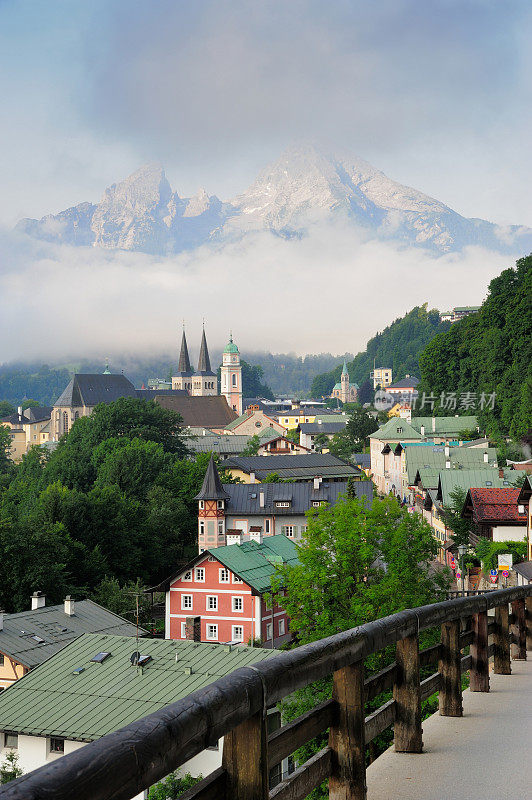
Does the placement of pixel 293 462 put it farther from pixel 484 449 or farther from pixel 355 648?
pixel 355 648

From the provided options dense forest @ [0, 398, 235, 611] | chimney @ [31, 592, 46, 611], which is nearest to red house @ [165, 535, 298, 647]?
dense forest @ [0, 398, 235, 611]

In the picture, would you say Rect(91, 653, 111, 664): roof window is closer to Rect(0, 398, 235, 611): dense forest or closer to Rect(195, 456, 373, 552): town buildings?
Rect(0, 398, 235, 611): dense forest

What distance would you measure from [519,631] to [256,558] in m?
40.6

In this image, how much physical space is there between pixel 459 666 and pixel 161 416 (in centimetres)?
10126

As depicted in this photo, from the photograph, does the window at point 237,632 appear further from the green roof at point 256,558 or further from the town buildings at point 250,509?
the town buildings at point 250,509

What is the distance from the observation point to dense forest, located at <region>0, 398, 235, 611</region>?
50.8 meters

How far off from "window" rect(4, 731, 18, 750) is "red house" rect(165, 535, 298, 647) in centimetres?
2010

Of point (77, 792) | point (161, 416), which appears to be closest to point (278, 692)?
point (77, 792)

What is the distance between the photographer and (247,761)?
3.27 metres

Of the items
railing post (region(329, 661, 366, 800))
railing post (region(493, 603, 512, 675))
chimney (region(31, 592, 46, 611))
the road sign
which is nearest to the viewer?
railing post (region(329, 661, 366, 800))

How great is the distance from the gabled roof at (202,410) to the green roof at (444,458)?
117 metres

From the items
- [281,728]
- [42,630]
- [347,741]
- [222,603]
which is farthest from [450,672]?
[222,603]

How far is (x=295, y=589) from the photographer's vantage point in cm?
3341

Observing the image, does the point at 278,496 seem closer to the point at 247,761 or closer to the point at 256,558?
the point at 256,558
